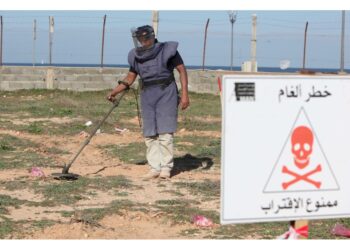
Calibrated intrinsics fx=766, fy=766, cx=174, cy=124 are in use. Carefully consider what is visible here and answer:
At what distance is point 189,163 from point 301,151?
6392 mm

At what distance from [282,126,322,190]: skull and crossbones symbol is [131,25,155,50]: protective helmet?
16.0ft

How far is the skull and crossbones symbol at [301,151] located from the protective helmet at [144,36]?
4.87 metres

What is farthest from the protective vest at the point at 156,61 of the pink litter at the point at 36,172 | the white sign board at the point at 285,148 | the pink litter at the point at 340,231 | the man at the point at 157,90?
the white sign board at the point at 285,148

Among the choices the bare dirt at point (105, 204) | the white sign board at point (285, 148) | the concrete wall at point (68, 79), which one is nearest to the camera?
the white sign board at point (285, 148)

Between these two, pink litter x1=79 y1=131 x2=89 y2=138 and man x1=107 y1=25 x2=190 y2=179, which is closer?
man x1=107 y1=25 x2=190 y2=179

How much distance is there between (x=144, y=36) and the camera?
8.20m

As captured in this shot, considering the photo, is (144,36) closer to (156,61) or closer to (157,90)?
(156,61)

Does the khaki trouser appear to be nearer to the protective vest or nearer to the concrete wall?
the protective vest

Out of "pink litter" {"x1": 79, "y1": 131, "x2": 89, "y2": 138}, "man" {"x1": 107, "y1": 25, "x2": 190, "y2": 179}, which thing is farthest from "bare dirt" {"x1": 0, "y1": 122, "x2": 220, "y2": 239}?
"pink litter" {"x1": 79, "y1": 131, "x2": 89, "y2": 138}

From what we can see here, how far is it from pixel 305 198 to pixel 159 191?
14.6 feet

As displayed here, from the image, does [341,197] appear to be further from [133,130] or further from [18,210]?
[133,130]

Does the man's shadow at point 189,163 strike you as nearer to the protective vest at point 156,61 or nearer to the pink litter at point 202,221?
the protective vest at point 156,61

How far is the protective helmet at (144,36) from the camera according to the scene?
8.18 meters

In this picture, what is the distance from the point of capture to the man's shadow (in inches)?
371
